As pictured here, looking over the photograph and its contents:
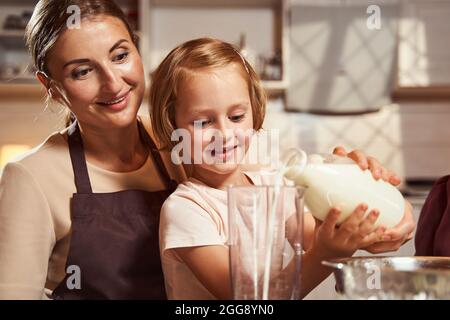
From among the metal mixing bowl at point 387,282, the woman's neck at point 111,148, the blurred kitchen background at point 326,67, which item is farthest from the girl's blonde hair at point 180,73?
the blurred kitchen background at point 326,67

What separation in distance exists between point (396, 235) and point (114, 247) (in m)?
0.51

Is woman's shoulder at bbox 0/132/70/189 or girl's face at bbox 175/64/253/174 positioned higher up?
girl's face at bbox 175/64/253/174

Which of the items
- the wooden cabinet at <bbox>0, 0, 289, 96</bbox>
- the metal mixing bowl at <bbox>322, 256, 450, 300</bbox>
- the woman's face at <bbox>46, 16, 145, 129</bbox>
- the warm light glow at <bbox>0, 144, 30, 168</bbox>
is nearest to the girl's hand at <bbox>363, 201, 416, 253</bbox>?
the metal mixing bowl at <bbox>322, 256, 450, 300</bbox>

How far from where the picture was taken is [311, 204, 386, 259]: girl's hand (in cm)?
71

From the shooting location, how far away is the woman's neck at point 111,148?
120 centimetres

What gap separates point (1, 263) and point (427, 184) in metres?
2.75

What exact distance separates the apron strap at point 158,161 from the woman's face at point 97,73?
0.40 feet

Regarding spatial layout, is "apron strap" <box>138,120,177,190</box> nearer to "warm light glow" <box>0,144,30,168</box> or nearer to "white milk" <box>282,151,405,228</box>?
"white milk" <box>282,151,405,228</box>

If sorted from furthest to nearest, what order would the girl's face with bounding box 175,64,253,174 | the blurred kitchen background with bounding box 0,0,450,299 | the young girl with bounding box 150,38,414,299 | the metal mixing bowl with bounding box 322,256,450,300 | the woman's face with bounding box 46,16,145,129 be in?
the blurred kitchen background with bounding box 0,0,450,299, the woman's face with bounding box 46,16,145,129, the girl's face with bounding box 175,64,253,174, the young girl with bounding box 150,38,414,299, the metal mixing bowl with bounding box 322,256,450,300

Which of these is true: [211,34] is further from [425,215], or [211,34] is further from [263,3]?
[425,215]

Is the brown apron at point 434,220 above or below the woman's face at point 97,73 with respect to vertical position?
below

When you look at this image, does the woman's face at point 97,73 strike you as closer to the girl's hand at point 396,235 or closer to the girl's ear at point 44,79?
the girl's ear at point 44,79

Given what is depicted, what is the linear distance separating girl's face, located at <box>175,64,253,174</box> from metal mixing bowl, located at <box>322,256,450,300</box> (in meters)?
0.39

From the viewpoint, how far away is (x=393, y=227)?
80 centimetres
